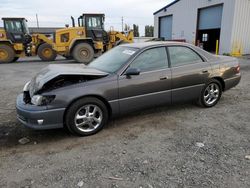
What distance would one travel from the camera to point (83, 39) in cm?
1284

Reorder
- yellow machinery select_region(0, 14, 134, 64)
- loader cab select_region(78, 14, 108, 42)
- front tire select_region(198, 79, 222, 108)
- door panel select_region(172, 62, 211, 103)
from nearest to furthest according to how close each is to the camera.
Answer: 1. door panel select_region(172, 62, 211, 103)
2. front tire select_region(198, 79, 222, 108)
3. yellow machinery select_region(0, 14, 134, 64)
4. loader cab select_region(78, 14, 108, 42)

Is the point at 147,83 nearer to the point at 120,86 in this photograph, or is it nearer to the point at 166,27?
the point at 120,86

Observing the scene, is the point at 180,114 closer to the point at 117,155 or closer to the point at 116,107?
the point at 116,107

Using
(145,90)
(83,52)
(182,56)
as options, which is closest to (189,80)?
(182,56)

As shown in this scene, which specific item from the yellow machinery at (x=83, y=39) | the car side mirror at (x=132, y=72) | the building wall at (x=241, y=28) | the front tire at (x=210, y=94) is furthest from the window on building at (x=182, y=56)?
the building wall at (x=241, y=28)

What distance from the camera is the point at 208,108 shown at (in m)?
4.69

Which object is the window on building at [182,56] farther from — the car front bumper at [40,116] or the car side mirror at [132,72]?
the car front bumper at [40,116]

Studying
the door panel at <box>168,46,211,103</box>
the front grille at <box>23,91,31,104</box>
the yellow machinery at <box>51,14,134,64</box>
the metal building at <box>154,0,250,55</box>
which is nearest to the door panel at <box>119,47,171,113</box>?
the door panel at <box>168,46,211,103</box>

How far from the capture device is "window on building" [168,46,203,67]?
4.19 meters

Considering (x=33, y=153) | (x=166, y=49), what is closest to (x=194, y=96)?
(x=166, y=49)

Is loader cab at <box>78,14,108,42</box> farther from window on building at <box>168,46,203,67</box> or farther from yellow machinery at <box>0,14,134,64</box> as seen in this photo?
window on building at <box>168,46,203,67</box>

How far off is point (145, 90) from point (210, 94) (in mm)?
1767

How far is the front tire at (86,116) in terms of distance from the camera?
3.32 metres

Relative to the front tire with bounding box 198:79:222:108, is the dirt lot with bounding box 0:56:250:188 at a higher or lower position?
lower
